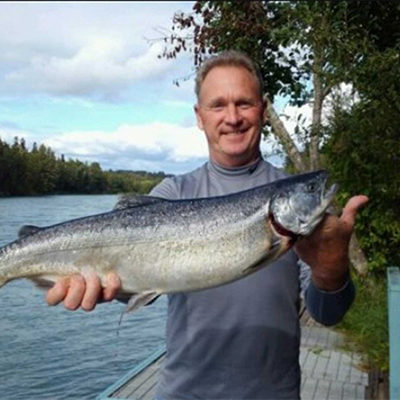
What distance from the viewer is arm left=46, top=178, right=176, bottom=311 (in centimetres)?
287

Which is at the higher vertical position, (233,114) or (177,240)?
(233,114)

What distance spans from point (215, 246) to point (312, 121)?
9161 millimetres

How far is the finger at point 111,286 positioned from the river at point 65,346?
32.7 ft

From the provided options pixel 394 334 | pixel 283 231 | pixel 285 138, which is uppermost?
pixel 285 138

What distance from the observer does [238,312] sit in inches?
114

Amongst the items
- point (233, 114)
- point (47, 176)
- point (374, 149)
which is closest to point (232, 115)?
point (233, 114)

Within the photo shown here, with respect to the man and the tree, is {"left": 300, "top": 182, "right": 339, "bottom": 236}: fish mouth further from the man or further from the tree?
the tree

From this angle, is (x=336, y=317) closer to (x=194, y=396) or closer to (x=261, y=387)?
(x=261, y=387)

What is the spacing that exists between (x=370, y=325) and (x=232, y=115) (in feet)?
23.4

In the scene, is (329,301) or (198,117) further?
(198,117)

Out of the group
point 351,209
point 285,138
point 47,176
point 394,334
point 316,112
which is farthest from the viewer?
point 47,176

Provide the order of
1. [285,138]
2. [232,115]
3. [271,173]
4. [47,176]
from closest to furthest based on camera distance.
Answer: [232,115] → [271,173] → [285,138] → [47,176]

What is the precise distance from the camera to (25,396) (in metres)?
12.9

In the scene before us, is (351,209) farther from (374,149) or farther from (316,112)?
(316,112)
